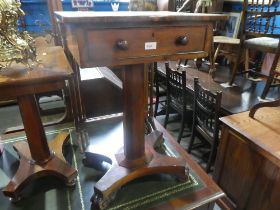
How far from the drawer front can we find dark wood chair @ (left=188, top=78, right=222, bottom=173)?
729 mm

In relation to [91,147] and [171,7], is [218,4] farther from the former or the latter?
[91,147]

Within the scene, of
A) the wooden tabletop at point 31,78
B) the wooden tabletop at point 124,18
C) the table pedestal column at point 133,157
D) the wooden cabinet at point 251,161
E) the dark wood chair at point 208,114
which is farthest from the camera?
the dark wood chair at point 208,114

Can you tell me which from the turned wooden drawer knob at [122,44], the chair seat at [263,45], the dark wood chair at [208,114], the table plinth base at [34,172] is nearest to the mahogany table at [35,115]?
the table plinth base at [34,172]

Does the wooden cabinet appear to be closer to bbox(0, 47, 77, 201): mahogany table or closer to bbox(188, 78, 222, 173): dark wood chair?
bbox(188, 78, 222, 173): dark wood chair

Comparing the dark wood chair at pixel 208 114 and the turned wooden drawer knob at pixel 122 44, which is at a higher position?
the turned wooden drawer knob at pixel 122 44

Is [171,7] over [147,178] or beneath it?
over

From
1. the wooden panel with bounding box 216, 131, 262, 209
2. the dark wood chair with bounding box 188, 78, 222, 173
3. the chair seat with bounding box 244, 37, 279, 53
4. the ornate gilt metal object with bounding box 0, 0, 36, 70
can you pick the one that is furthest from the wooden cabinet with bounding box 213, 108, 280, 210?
the ornate gilt metal object with bounding box 0, 0, 36, 70

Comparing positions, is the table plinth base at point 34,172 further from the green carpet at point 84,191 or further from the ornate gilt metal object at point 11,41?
the ornate gilt metal object at point 11,41

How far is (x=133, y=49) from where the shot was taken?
640 millimetres

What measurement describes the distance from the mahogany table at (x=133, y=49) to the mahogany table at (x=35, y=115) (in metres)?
0.12

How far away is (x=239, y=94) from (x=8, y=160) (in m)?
1.81

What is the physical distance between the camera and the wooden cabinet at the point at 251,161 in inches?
39.6

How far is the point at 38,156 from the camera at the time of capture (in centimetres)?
90

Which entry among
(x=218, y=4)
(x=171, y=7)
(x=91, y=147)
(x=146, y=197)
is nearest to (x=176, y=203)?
(x=146, y=197)
